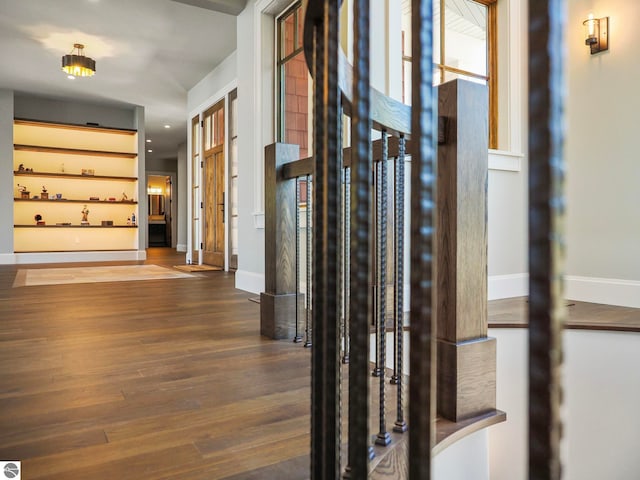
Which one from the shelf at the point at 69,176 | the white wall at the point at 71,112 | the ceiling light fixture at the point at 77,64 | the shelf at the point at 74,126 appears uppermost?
the white wall at the point at 71,112

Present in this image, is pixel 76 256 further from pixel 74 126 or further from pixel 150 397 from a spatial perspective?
pixel 150 397

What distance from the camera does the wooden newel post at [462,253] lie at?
1.35 meters

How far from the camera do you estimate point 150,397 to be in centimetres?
147

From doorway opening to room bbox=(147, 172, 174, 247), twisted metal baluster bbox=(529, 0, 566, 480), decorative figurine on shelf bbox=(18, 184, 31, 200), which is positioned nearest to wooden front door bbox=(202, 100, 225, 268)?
decorative figurine on shelf bbox=(18, 184, 31, 200)

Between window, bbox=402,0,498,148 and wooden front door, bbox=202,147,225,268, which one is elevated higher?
window, bbox=402,0,498,148

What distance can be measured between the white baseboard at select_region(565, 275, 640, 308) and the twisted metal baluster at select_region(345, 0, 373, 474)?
2559mm

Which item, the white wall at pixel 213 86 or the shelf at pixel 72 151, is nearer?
the white wall at pixel 213 86

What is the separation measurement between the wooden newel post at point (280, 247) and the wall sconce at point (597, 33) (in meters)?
2.09

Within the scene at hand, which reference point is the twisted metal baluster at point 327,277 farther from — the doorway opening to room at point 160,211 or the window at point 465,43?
the doorway opening to room at point 160,211

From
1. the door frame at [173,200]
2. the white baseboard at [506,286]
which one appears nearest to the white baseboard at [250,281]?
the white baseboard at [506,286]

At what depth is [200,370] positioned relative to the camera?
1.74m

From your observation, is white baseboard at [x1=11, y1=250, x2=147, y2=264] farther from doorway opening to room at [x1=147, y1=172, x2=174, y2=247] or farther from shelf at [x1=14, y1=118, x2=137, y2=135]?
doorway opening to room at [x1=147, y1=172, x2=174, y2=247]

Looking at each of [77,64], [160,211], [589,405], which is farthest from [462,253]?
[160,211]

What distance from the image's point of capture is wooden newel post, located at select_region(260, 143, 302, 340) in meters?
2.21
